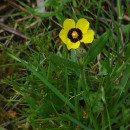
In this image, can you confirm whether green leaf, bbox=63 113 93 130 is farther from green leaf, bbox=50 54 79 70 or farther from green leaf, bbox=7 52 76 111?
green leaf, bbox=50 54 79 70

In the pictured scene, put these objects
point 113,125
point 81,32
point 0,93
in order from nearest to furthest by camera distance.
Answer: point 81,32, point 113,125, point 0,93

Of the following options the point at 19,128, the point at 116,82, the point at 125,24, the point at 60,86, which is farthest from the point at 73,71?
the point at 125,24

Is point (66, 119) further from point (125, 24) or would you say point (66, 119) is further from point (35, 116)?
point (125, 24)

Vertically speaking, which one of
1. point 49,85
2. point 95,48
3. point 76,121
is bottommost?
point 76,121

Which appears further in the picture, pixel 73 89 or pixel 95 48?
pixel 73 89

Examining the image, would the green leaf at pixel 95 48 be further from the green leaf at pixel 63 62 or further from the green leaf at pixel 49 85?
the green leaf at pixel 49 85

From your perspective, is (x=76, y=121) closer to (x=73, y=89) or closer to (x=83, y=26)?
(x=73, y=89)

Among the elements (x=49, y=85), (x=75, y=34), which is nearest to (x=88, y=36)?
(x=75, y=34)

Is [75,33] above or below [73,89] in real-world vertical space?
above
